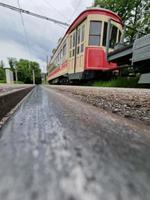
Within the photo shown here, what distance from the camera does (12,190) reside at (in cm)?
17

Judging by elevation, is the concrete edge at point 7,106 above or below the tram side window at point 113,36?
below

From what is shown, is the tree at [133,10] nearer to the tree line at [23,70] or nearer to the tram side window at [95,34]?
the tram side window at [95,34]

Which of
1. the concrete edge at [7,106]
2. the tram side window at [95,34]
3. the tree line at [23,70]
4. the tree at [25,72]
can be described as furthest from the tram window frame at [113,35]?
the tree at [25,72]

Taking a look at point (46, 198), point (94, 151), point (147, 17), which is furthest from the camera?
point (147, 17)

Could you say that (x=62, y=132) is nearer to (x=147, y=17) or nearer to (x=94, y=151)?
(x=94, y=151)

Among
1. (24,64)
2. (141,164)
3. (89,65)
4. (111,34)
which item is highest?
(24,64)

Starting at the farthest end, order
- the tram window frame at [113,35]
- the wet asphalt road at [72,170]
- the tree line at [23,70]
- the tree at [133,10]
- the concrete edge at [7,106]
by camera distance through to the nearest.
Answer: the tree line at [23,70]
the tree at [133,10]
the tram window frame at [113,35]
the concrete edge at [7,106]
the wet asphalt road at [72,170]

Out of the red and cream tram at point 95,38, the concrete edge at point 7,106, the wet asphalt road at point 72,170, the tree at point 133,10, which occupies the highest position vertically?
the tree at point 133,10

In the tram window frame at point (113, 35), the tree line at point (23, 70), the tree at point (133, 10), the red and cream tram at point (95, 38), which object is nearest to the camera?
the red and cream tram at point (95, 38)

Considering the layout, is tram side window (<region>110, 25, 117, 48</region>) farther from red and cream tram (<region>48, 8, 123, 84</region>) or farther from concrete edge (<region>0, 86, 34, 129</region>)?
concrete edge (<region>0, 86, 34, 129</region>)

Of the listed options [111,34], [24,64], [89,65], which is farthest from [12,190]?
[24,64]

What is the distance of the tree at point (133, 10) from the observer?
12.6 meters

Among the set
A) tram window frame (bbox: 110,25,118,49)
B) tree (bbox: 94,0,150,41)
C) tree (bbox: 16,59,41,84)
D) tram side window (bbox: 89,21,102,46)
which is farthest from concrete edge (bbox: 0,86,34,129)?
tree (bbox: 16,59,41,84)

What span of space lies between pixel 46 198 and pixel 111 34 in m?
6.17
